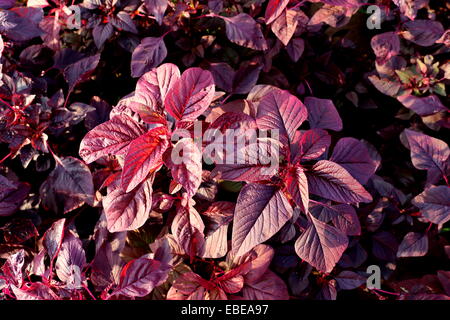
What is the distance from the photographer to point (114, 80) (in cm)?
140

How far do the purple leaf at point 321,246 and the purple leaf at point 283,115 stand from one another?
0.22m

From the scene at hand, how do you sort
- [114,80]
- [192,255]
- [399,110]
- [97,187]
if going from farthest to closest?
1. [399,110]
2. [114,80]
3. [97,187]
4. [192,255]

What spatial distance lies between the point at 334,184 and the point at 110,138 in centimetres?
51

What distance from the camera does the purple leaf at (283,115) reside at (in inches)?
35.5

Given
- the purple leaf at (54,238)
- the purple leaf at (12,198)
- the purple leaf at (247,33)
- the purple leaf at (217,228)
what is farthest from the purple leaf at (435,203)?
the purple leaf at (12,198)

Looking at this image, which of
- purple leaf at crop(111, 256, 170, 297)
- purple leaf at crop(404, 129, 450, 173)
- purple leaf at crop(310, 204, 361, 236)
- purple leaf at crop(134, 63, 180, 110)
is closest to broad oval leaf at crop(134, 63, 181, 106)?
purple leaf at crop(134, 63, 180, 110)

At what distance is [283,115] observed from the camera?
92 cm

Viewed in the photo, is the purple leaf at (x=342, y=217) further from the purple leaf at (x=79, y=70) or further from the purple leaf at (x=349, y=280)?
the purple leaf at (x=79, y=70)

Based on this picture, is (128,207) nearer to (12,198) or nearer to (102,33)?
(12,198)

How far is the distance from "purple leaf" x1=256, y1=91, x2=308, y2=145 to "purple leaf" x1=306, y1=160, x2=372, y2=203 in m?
0.10

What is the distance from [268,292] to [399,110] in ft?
3.17

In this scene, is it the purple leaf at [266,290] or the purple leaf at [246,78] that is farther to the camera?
the purple leaf at [246,78]
